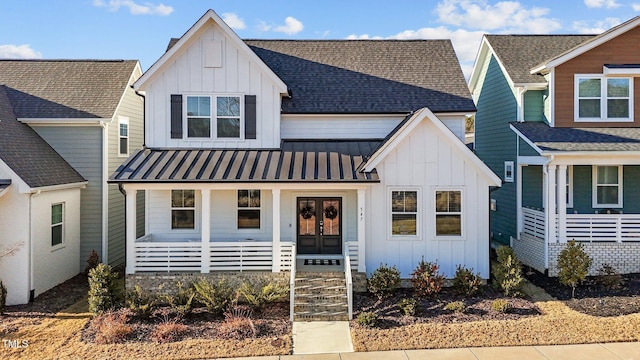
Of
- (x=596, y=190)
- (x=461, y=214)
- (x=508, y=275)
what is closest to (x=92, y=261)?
(x=461, y=214)

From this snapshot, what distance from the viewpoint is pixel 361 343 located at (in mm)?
10148

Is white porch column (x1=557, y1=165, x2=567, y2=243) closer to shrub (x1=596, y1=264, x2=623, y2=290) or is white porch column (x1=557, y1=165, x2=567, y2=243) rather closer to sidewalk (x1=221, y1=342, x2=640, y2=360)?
shrub (x1=596, y1=264, x2=623, y2=290)

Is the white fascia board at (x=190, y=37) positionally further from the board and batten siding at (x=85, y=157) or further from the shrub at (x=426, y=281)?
the shrub at (x=426, y=281)

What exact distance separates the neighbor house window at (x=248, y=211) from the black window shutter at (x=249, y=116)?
2.01 metres

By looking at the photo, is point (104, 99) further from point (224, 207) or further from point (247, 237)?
point (247, 237)

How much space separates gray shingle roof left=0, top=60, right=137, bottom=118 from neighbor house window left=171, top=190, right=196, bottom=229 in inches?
169

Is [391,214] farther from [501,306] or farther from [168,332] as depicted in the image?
[168,332]

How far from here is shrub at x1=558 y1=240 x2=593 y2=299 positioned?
43.0ft

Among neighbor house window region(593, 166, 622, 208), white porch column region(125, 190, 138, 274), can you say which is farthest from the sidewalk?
neighbor house window region(593, 166, 622, 208)

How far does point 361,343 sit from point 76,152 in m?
12.7

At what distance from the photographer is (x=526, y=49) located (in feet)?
63.6

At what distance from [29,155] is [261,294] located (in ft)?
29.9

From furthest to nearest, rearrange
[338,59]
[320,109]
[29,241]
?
[338,59] → [320,109] → [29,241]

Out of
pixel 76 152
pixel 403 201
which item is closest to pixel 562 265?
pixel 403 201
